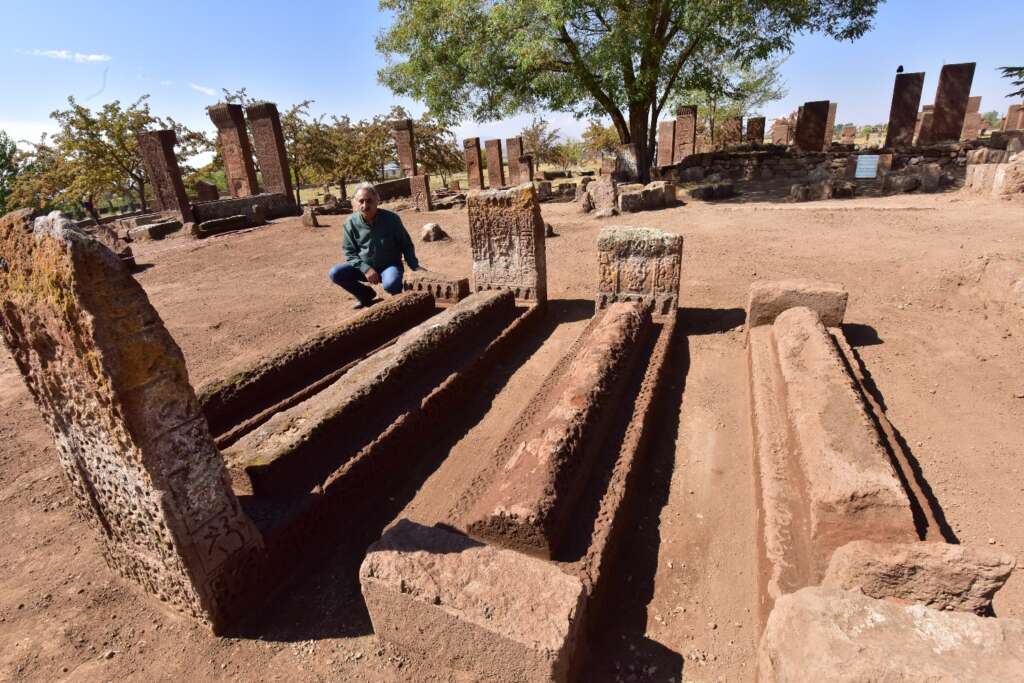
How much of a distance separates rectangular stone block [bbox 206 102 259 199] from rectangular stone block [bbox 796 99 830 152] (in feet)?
60.7

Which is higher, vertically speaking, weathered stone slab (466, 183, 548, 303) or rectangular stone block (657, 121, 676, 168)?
rectangular stone block (657, 121, 676, 168)

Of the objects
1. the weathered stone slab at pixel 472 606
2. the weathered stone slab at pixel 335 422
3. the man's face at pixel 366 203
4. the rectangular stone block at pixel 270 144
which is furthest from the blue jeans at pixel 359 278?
the rectangular stone block at pixel 270 144

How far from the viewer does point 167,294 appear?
25.3ft

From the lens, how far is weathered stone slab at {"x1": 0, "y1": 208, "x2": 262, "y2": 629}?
156 cm

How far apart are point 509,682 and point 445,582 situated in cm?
Result: 37

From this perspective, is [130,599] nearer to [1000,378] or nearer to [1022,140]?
[1000,378]

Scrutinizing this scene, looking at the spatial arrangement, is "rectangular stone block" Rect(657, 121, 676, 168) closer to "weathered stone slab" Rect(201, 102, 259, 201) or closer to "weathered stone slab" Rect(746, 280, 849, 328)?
"weathered stone slab" Rect(201, 102, 259, 201)

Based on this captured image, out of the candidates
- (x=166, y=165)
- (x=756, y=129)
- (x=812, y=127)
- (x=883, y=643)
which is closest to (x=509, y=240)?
(x=883, y=643)

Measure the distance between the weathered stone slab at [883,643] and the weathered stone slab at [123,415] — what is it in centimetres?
201

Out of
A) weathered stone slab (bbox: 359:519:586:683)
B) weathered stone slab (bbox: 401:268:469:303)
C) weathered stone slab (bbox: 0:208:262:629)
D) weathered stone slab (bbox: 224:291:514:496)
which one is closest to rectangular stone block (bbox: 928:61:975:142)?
weathered stone slab (bbox: 401:268:469:303)

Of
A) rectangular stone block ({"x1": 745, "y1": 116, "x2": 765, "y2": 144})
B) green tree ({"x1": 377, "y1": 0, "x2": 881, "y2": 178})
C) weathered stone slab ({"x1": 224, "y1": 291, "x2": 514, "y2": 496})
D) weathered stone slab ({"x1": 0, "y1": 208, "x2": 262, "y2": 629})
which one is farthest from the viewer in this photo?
rectangular stone block ({"x1": 745, "y1": 116, "x2": 765, "y2": 144})

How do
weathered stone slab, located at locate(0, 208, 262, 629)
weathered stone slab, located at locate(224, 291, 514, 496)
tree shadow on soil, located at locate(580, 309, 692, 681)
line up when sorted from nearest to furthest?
weathered stone slab, located at locate(0, 208, 262, 629) → tree shadow on soil, located at locate(580, 309, 692, 681) → weathered stone slab, located at locate(224, 291, 514, 496)

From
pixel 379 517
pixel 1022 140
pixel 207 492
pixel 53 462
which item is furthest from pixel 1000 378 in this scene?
pixel 1022 140

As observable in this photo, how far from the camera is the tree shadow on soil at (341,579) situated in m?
2.07
